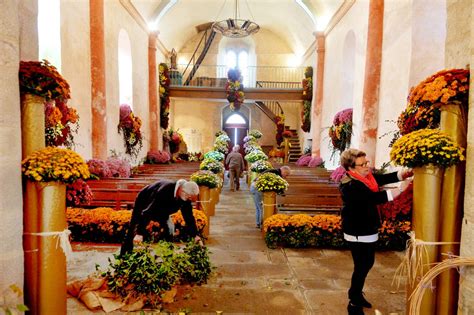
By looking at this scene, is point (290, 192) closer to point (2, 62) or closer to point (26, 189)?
point (26, 189)

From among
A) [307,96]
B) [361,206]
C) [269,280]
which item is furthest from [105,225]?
[307,96]

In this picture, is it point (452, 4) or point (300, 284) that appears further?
point (300, 284)

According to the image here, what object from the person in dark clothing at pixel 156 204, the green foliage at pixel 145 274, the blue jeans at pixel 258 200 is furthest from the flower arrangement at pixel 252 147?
the green foliage at pixel 145 274

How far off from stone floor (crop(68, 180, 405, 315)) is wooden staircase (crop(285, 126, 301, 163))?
1403cm

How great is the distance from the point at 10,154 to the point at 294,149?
1902cm

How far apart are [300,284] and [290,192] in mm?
2860

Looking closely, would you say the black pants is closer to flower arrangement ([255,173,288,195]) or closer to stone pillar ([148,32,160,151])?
flower arrangement ([255,173,288,195])

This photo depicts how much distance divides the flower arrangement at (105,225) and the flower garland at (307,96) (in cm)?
1209

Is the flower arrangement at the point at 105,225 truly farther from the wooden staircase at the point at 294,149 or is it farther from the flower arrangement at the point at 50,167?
the wooden staircase at the point at 294,149

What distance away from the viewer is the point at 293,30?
19641mm

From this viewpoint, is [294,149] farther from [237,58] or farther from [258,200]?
[258,200]

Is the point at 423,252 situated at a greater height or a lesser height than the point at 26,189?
lesser

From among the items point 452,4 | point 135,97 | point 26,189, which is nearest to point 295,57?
point 135,97

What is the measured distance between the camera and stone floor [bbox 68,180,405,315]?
3686 millimetres
